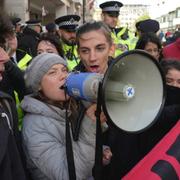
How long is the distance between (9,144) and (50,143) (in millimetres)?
189

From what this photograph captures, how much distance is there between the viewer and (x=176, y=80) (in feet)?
8.57

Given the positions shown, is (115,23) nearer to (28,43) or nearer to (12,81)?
(28,43)

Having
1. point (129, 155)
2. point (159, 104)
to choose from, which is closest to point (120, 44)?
point (129, 155)

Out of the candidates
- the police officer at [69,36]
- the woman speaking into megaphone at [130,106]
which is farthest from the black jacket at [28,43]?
the woman speaking into megaphone at [130,106]

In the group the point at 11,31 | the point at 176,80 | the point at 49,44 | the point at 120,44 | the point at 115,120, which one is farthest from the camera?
the point at 120,44

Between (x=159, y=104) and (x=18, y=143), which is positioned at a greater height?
(x=159, y=104)

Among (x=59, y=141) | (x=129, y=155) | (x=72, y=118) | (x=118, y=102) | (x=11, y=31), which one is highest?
(x=11, y=31)

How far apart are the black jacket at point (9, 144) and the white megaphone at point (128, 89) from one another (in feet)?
1.01

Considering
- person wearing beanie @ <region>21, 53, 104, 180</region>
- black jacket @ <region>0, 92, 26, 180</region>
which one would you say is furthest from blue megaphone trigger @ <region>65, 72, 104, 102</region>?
black jacket @ <region>0, 92, 26, 180</region>

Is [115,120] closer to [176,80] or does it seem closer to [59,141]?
[59,141]

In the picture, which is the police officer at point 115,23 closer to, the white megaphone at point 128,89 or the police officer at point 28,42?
the police officer at point 28,42

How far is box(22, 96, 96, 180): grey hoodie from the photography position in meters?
1.74

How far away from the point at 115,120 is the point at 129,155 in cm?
57

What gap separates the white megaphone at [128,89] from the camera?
152cm
